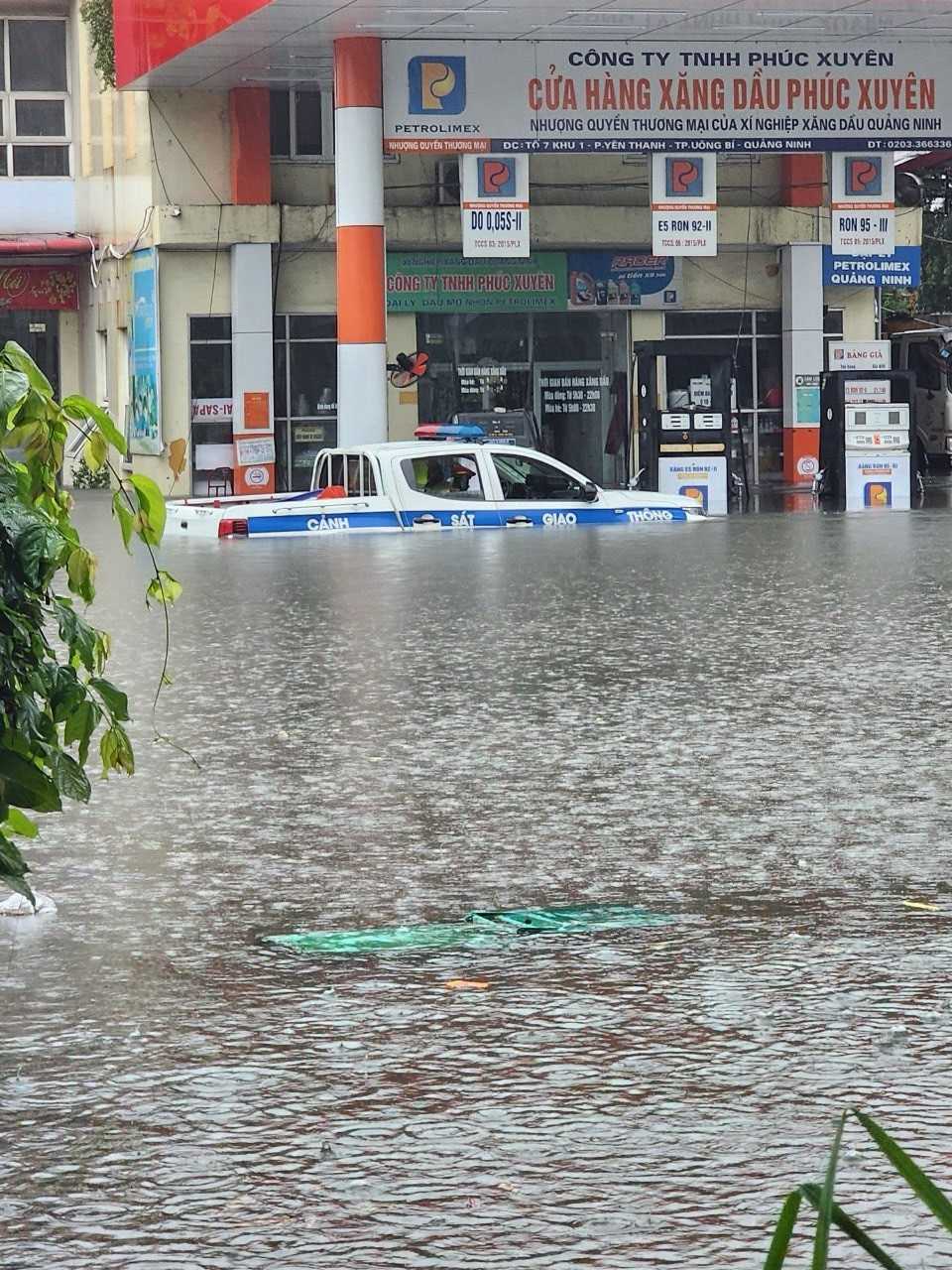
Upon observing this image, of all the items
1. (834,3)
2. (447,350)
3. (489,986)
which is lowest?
(489,986)

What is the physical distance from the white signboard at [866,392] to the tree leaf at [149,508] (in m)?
29.3

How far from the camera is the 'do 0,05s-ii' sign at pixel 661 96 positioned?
103ft

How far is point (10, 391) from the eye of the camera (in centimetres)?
446

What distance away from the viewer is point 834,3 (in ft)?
98.3

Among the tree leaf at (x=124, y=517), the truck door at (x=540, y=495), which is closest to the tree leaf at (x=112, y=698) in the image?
the tree leaf at (x=124, y=517)

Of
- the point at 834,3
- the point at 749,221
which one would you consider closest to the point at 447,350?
the point at 749,221

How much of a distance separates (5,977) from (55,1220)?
185 cm

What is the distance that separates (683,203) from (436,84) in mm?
3891

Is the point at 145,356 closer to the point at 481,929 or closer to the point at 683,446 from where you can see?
the point at 683,446

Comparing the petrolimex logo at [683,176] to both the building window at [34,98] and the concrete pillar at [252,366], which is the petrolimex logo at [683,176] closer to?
the concrete pillar at [252,366]

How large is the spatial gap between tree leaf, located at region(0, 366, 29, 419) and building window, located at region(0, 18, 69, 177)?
1588 inches

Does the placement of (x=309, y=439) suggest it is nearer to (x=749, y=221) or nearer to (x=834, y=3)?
(x=749, y=221)

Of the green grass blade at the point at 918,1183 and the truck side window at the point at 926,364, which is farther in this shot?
the truck side window at the point at 926,364

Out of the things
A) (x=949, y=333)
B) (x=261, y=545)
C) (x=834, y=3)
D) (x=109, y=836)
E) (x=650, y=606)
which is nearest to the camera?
(x=109, y=836)
